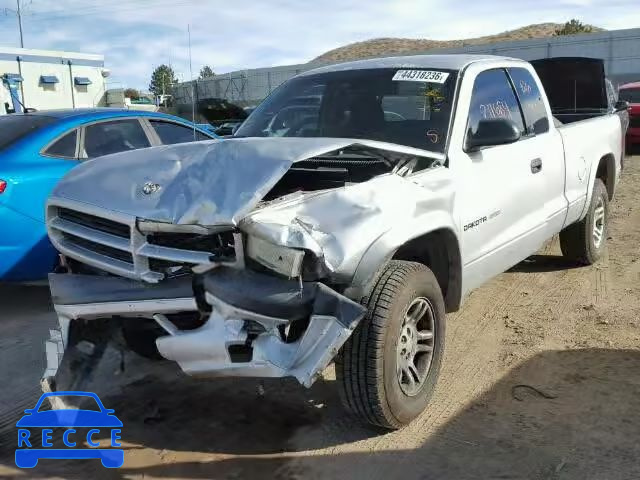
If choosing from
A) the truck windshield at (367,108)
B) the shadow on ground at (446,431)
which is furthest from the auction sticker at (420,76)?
the shadow on ground at (446,431)

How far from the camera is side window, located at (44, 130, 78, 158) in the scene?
214 inches

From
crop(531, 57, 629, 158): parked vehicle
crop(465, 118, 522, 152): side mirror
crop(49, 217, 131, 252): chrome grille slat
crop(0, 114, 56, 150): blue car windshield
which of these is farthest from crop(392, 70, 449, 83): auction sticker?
crop(531, 57, 629, 158): parked vehicle

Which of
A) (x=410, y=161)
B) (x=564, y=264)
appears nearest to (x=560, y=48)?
(x=564, y=264)

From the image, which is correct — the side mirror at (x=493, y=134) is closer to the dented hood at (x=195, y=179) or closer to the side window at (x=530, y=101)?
the dented hood at (x=195, y=179)

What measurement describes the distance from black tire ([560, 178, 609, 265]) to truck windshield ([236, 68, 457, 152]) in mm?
2393

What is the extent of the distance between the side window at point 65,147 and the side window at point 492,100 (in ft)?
11.1

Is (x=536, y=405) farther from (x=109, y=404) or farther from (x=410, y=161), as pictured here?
(x=109, y=404)

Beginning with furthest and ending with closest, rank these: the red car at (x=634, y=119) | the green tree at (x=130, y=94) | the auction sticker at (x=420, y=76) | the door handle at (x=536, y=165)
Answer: the green tree at (x=130, y=94) → the red car at (x=634, y=119) → the door handle at (x=536, y=165) → the auction sticker at (x=420, y=76)

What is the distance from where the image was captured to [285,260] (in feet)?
8.86

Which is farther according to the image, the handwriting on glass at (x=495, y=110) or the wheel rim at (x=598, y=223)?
the wheel rim at (x=598, y=223)

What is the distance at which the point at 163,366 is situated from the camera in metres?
4.23

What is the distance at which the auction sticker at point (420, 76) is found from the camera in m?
4.26

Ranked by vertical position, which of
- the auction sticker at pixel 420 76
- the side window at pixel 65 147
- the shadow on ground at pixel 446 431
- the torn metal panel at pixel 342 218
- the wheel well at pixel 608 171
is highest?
the auction sticker at pixel 420 76

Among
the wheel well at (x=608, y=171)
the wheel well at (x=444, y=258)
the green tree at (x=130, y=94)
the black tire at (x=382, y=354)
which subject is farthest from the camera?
the green tree at (x=130, y=94)
